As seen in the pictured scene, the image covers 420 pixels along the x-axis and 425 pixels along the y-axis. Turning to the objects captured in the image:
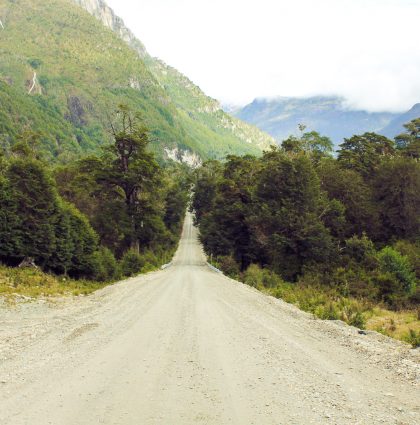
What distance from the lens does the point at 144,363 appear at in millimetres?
8078

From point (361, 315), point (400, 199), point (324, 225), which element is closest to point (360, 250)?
point (324, 225)

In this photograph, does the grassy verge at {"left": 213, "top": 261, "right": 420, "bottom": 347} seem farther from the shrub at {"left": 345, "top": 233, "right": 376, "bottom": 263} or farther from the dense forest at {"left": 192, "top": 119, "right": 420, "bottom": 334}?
the shrub at {"left": 345, "top": 233, "right": 376, "bottom": 263}

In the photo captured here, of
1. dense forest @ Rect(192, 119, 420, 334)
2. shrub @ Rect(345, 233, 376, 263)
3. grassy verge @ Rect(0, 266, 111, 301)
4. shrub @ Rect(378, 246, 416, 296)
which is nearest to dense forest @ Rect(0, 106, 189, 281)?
grassy verge @ Rect(0, 266, 111, 301)

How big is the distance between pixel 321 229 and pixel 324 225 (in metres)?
5.29

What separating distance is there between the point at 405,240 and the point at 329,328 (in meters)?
32.6

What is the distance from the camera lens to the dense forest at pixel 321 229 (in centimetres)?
3073

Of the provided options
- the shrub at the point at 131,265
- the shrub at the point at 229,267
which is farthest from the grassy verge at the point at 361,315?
the shrub at the point at 131,265

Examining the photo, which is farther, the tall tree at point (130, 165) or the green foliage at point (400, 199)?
the tall tree at point (130, 165)

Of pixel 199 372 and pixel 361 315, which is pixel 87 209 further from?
pixel 199 372

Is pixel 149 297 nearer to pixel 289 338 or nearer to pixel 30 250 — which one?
pixel 289 338

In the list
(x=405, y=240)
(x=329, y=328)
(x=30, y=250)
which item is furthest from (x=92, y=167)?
(x=329, y=328)

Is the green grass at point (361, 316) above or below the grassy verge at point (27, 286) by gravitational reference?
above

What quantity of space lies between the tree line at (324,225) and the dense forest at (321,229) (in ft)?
0.28

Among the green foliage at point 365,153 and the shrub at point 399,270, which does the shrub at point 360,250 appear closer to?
the shrub at point 399,270
